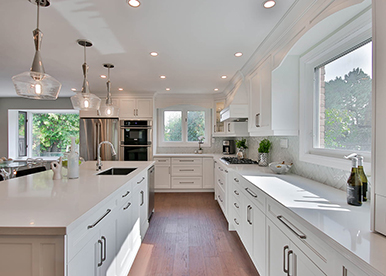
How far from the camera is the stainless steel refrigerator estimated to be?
4.66 metres

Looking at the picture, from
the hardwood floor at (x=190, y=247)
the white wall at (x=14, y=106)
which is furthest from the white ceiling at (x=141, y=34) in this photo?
the hardwood floor at (x=190, y=247)

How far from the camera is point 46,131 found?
584cm

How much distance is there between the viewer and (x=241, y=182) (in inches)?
90.0

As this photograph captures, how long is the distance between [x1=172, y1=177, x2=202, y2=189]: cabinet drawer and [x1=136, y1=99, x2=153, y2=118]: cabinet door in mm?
1693

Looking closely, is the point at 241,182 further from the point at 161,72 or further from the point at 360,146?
the point at 161,72

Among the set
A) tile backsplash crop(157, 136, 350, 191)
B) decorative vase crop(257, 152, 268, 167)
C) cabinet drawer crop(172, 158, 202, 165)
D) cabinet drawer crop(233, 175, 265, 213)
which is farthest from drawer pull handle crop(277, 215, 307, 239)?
cabinet drawer crop(172, 158, 202, 165)

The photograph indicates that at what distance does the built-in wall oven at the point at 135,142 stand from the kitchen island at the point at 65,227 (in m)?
2.81

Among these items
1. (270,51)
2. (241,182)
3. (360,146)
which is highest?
(270,51)

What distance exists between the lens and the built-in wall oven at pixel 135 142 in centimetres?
469

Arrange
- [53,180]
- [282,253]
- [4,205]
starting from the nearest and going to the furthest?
[4,205] → [282,253] → [53,180]

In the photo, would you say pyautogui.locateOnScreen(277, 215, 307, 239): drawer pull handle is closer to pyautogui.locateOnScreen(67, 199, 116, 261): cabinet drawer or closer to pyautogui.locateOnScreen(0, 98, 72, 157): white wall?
pyautogui.locateOnScreen(67, 199, 116, 261): cabinet drawer

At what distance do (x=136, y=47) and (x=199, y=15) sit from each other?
0.98 m

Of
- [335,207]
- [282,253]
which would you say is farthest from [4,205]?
[335,207]

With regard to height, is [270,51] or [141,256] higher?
[270,51]
